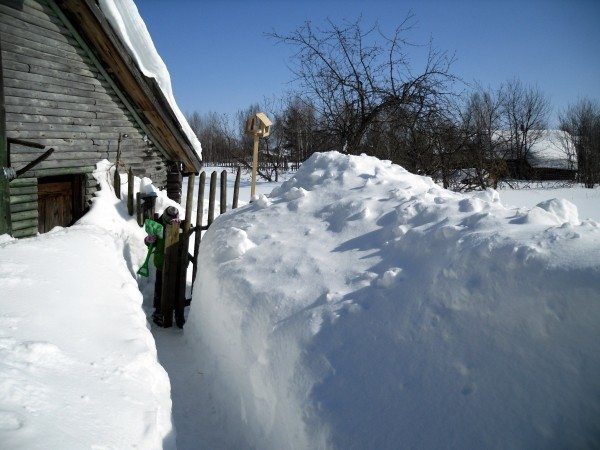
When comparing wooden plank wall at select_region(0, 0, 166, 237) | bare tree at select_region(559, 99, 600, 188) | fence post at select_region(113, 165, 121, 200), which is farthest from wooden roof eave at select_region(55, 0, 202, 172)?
bare tree at select_region(559, 99, 600, 188)

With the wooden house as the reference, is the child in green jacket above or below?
below

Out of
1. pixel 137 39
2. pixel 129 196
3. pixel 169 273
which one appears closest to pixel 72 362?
pixel 169 273

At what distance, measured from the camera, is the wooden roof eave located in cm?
620

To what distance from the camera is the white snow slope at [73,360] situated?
1797 mm

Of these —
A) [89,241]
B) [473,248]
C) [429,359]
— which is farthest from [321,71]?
[429,359]

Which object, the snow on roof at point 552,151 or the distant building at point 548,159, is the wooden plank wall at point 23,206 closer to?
the distant building at point 548,159

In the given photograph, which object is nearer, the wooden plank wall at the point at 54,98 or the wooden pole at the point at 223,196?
the wooden plank wall at the point at 54,98

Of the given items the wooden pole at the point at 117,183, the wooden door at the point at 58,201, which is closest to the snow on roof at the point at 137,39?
the wooden pole at the point at 117,183

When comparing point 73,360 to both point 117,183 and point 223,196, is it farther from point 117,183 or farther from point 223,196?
point 117,183

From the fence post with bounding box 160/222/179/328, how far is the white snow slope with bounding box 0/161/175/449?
123 cm

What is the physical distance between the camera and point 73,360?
90.2 inches

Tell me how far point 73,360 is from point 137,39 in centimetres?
630

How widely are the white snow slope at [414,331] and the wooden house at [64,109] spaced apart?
4160 millimetres

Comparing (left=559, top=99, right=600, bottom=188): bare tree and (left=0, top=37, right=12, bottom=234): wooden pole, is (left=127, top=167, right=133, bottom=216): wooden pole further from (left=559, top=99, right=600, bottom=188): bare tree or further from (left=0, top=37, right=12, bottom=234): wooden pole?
(left=559, top=99, right=600, bottom=188): bare tree
